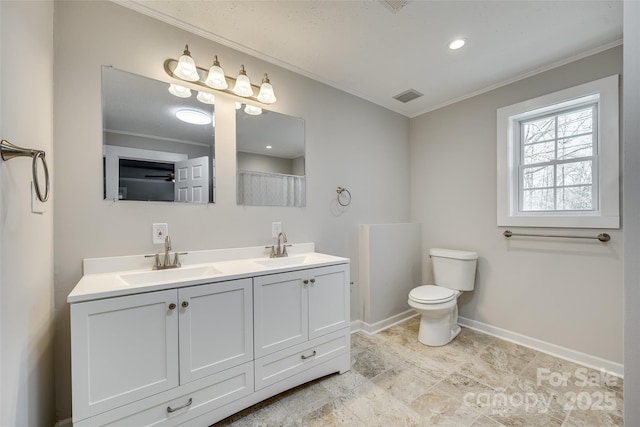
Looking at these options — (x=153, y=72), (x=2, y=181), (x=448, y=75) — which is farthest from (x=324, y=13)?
(x=2, y=181)

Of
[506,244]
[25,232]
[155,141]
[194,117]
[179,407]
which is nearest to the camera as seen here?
[25,232]

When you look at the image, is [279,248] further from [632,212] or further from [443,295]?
[632,212]

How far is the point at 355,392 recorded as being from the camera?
168cm

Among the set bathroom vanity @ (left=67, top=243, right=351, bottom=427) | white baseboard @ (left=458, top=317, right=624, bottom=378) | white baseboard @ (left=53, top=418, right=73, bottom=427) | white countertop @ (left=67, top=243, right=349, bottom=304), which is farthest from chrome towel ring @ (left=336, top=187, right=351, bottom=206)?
white baseboard @ (left=53, top=418, right=73, bottom=427)

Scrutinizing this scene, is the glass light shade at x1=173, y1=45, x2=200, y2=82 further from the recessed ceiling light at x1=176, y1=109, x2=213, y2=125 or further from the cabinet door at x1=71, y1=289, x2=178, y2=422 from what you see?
the cabinet door at x1=71, y1=289, x2=178, y2=422

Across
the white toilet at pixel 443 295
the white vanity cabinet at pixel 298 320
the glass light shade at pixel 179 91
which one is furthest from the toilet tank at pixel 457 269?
the glass light shade at pixel 179 91

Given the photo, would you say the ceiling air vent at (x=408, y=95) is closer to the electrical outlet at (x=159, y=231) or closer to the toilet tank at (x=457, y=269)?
the toilet tank at (x=457, y=269)

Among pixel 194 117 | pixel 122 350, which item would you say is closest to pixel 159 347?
pixel 122 350

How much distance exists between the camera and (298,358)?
1651mm

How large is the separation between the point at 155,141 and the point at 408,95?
232cm

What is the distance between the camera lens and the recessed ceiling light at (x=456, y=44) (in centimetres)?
184

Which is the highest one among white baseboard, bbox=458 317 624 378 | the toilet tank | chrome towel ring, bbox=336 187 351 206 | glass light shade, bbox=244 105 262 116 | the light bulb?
the light bulb

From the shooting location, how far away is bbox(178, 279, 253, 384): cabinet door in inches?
50.1

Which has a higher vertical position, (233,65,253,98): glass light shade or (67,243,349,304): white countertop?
(233,65,253,98): glass light shade
